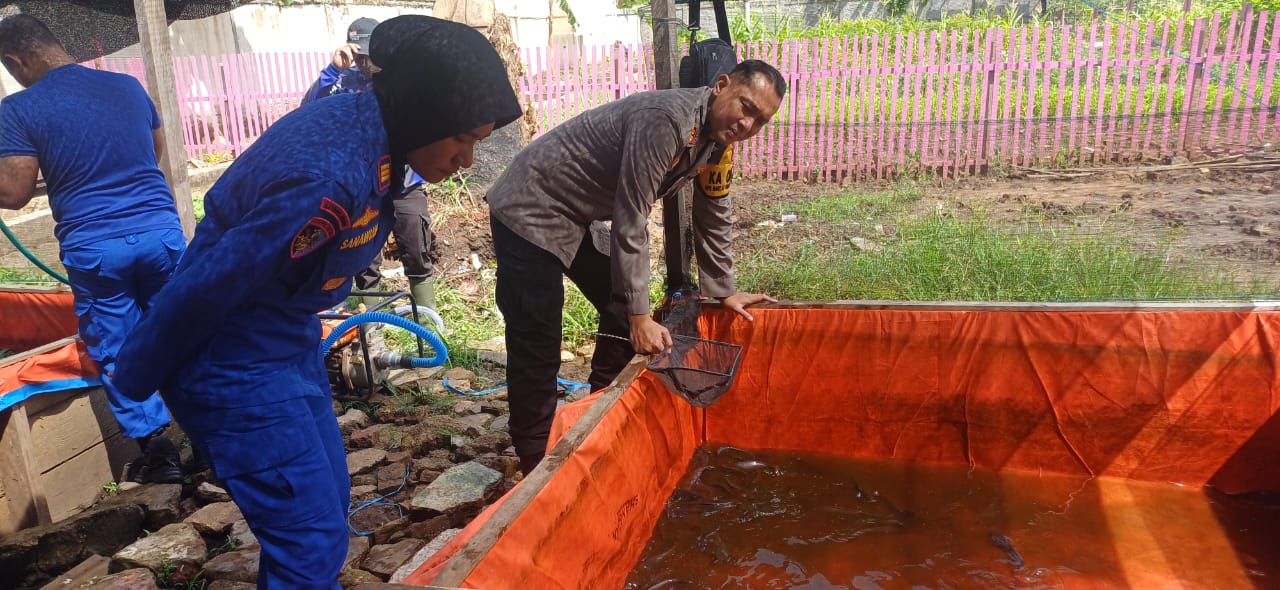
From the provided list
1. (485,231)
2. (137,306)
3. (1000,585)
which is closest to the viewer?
(1000,585)

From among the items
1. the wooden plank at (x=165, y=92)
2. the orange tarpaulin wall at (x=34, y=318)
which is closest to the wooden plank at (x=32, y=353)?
the wooden plank at (x=165, y=92)

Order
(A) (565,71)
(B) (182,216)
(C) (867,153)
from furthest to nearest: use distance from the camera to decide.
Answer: (A) (565,71) < (C) (867,153) < (B) (182,216)

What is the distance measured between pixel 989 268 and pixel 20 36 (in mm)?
4635

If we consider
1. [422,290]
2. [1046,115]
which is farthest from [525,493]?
[1046,115]

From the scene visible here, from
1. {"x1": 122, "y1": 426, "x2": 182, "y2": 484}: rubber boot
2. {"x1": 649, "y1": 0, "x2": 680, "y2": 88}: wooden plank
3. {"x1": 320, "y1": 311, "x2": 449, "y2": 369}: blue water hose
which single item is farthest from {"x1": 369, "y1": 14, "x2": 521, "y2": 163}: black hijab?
{"x1": 122, "y1": 426, "x2": 182, "y2": 484}: rubber boot

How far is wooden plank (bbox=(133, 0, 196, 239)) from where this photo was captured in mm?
3045

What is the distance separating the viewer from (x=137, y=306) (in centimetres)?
306

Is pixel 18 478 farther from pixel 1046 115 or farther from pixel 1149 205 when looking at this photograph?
pixel 1046 115

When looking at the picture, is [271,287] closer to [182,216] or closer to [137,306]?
[137,306]

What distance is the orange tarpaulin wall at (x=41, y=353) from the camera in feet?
9.40

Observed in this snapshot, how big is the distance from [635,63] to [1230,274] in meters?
5.92

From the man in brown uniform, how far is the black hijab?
3.09 feet

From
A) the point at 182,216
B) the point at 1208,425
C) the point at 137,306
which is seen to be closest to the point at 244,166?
the point at 137,306

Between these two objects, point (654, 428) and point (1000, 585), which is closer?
point (1000, 585)
